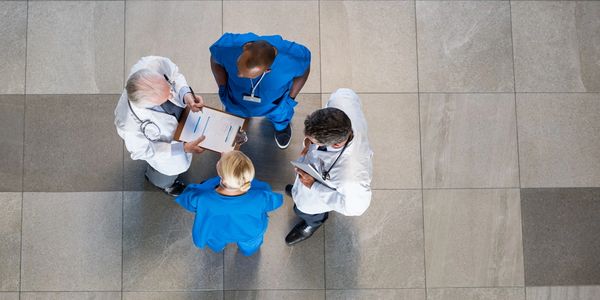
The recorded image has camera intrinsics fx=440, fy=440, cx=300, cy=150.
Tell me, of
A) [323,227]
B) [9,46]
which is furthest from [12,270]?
[323,227]

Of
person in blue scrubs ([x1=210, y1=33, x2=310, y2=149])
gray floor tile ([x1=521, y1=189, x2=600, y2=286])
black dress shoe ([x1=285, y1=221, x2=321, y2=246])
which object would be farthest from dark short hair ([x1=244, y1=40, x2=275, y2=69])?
gray floor tile ([x1=521, y1=189, x2=600, y2=286])

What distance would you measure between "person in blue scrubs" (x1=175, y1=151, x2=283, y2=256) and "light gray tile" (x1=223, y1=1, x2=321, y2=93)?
62.7 inches

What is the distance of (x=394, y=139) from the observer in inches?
158

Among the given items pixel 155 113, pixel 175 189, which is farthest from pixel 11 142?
pixel 155 113

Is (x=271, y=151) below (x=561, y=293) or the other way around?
the other way around

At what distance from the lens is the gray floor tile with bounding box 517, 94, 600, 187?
4039mm

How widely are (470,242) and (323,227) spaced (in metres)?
1.32

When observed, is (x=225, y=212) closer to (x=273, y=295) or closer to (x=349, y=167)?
(x=349, y=167)

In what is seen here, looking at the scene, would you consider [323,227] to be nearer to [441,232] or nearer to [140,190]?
[441,232]

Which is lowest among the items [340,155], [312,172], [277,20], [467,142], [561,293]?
[561,293]

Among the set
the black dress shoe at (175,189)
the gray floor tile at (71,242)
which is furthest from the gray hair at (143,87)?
the gray floor tile at (71,242)

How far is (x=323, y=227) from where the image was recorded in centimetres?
392

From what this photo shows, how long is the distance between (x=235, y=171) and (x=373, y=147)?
1.76 meters

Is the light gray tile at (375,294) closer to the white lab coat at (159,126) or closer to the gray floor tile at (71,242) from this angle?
the white lab coat at (159,126)
